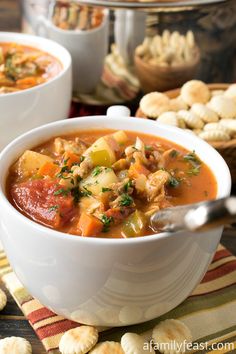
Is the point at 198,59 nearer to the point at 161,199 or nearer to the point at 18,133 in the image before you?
the point at 18,133

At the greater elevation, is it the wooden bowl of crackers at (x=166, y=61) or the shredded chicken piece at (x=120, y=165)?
the shredded chicken piece at (x=120, y=165)

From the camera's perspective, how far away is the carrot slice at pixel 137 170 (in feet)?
5.26

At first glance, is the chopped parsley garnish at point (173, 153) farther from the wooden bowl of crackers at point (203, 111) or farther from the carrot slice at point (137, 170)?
the wooden bowl of crackers at point (203, 111)

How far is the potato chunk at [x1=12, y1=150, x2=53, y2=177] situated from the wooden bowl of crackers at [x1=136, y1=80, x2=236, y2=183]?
2.28 feet

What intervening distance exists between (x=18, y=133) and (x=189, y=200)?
0.88m

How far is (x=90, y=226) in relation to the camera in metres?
1.45

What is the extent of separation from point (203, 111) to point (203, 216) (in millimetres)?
1210

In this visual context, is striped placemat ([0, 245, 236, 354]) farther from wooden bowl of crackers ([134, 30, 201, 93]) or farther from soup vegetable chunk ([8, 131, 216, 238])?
wooden bowl of crackers ([134, 30, 201, 93])

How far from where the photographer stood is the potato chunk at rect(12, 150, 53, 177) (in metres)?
1.66

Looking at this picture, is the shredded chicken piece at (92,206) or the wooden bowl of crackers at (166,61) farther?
the wooden bowl of crackers at (166,61)

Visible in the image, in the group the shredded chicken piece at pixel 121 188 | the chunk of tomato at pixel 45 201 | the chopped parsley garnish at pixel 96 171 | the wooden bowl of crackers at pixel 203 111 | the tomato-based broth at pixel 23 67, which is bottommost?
the wooden bowl of crackers at pixel 203 111

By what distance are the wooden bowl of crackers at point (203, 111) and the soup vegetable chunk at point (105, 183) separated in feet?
1.41

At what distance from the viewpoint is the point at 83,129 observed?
186 cm

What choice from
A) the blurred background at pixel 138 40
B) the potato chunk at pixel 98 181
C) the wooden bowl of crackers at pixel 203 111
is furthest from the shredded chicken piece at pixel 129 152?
the blurred background at pixel 138 40
